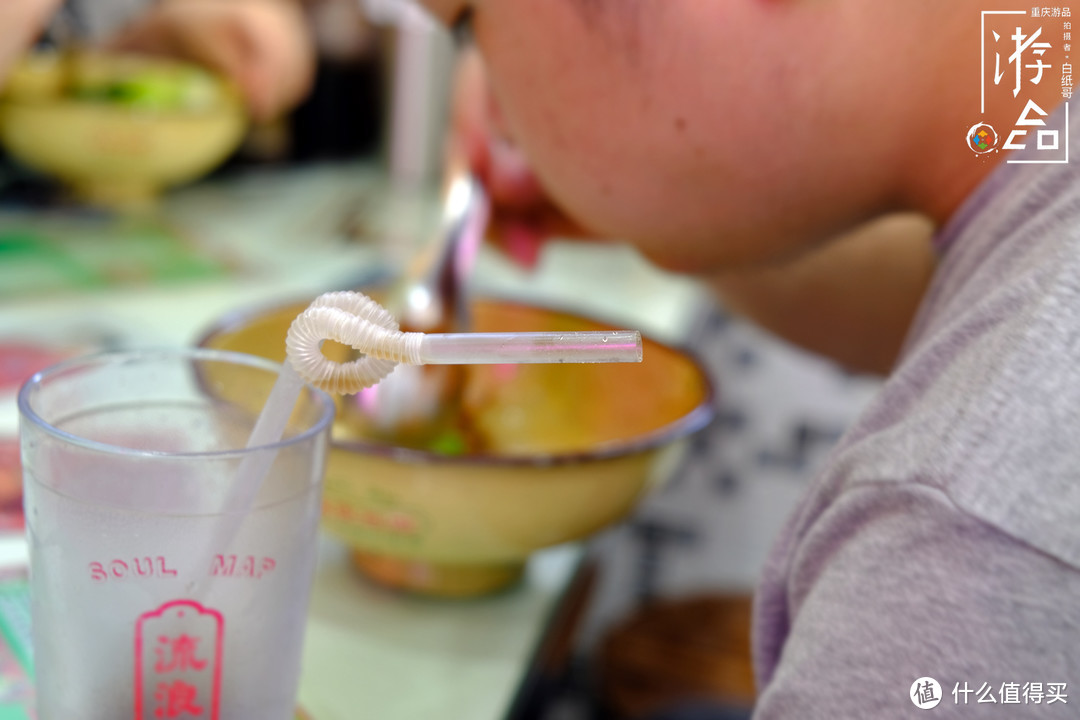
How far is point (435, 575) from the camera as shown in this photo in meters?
0.57

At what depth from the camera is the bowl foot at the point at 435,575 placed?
0.57 metres

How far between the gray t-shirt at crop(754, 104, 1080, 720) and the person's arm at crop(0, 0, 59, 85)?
855mm

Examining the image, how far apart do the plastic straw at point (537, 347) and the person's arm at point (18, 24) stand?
0.79m

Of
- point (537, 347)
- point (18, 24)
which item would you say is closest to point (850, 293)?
point (537, 347)

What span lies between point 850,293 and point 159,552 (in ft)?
1.96

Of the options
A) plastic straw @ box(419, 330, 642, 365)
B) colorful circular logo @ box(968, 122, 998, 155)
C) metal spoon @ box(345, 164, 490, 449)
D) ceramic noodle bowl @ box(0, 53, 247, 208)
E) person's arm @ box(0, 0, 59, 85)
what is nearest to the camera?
plastic straw @ box(419, 330, 642, 365)

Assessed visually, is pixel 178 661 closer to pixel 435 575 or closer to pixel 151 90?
pixel 435 575

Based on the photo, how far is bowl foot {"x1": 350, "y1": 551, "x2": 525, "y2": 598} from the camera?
568 millimetres

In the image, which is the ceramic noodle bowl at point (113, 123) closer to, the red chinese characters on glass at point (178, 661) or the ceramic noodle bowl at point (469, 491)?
the ceramic noodle bowl at point (469, 491)

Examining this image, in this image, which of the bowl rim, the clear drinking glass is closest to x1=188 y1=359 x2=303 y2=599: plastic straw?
the clear drinking glass

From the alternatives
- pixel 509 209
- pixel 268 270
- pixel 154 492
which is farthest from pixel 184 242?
pixel 154 492

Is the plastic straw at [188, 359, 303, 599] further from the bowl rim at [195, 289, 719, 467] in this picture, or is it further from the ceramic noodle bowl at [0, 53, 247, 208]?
the ceramic noodle bowl at [0, 53, 247, 208]

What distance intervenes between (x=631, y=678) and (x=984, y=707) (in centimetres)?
94

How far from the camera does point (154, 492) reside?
32 centimetres
